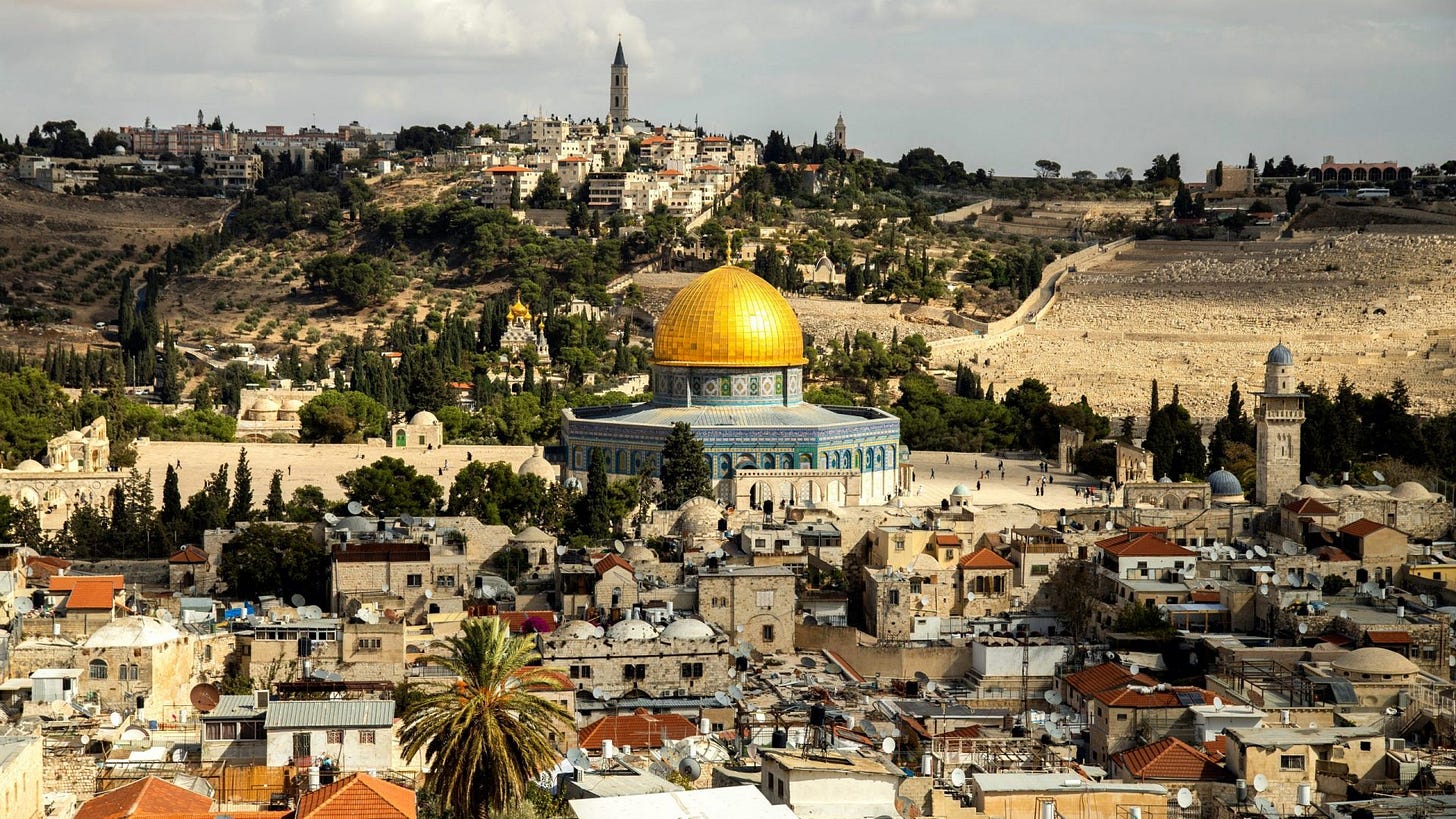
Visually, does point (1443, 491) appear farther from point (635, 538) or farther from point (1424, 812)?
point (1424, 812)

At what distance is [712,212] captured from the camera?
74.6 metres

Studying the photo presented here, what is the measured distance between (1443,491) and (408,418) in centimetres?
1809

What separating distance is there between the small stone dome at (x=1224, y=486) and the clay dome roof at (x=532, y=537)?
9.21 meters

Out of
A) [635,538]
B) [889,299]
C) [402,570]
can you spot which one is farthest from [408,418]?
[889,299]

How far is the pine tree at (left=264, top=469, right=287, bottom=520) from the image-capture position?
110ft

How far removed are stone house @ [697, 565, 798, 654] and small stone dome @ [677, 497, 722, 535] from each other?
4.18m

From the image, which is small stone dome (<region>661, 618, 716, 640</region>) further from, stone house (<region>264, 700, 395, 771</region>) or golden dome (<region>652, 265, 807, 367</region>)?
golden dome (<region>652, 265, 807, 367</region>)

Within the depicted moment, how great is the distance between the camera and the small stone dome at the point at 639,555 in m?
29.6

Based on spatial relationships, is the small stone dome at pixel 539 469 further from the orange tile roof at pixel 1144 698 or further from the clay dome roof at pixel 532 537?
the orange tile roof at pixel 1144 698

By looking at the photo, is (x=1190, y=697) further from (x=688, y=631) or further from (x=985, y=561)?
(x=985, y=561)

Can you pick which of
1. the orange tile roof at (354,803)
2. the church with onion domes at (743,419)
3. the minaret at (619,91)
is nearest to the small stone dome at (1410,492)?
the church with onion domes at (743,419)

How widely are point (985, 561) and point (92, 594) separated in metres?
10.2

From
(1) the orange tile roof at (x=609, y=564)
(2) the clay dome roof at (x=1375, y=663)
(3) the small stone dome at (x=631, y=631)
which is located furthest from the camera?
(1) the orange tile roof at (x=609, y=564)

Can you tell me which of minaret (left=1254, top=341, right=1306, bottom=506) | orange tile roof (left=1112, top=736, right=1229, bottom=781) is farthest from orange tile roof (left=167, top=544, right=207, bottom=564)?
minaret (left=1254, top=341, right=1306, bottom=506)
